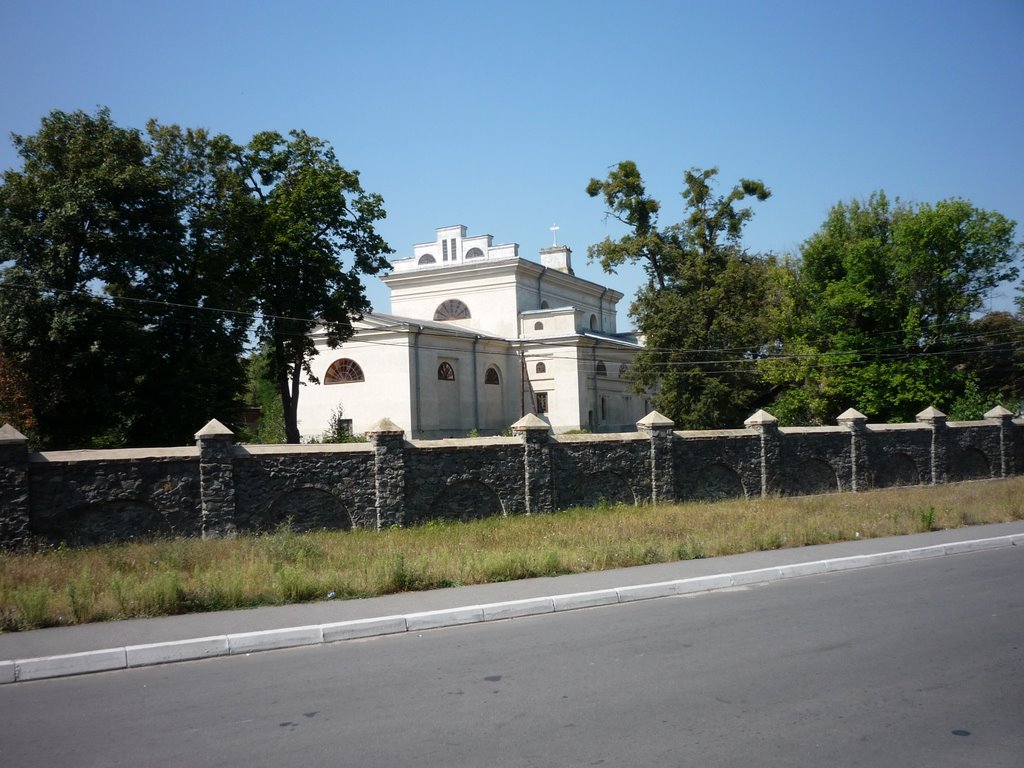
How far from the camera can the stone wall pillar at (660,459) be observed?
2094 centimetres

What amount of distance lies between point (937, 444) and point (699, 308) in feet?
50.2

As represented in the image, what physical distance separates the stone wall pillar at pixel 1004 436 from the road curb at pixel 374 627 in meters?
19.7

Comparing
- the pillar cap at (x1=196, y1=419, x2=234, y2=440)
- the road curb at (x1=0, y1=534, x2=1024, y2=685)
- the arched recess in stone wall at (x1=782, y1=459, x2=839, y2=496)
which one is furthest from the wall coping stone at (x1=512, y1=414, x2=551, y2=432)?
the arched recess in stone wall at (x1=782, y1=459, x2=839, y2=496)

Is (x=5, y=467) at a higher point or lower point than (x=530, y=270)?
lower

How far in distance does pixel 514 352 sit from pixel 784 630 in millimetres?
43518

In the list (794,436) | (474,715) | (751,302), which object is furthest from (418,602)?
(751,302)

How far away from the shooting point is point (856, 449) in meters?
24.9

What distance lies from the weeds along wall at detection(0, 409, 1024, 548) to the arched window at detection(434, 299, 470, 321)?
3329 cm

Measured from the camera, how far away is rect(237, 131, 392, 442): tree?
98.5 ft

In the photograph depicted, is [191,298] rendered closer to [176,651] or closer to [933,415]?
[176,651]

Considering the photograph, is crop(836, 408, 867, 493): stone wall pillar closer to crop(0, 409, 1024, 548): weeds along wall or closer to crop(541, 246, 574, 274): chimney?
crop(0, 409, 1024, 548): weeds along wall

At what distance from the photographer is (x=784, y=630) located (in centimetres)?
816

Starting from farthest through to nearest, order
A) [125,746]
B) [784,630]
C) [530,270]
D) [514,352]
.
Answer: [530,270], [514,352], [784,630], [125,746]

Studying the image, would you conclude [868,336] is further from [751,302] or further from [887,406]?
[751,302]
